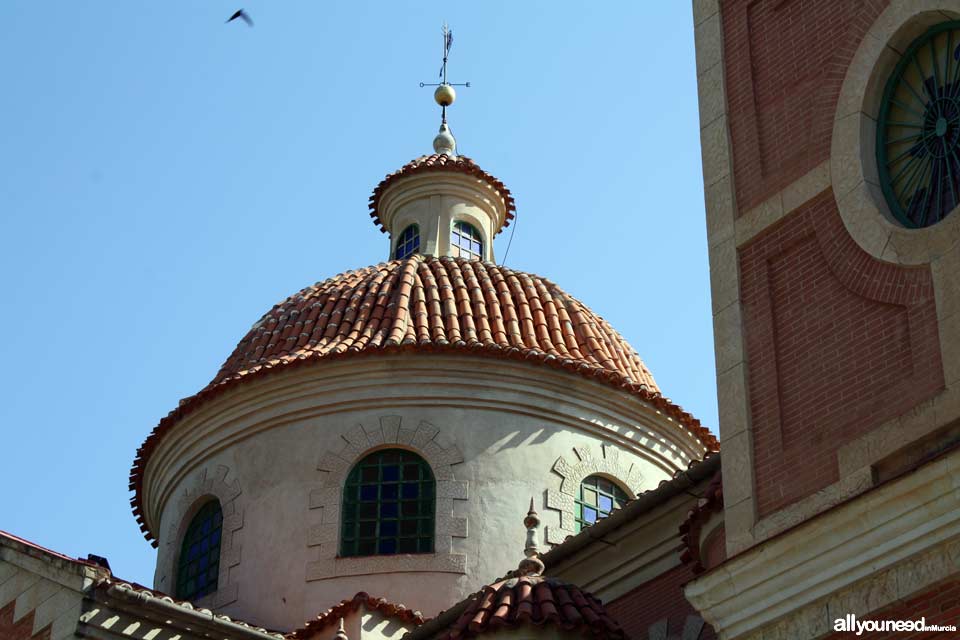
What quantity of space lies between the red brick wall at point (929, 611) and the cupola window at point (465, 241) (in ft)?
52.3

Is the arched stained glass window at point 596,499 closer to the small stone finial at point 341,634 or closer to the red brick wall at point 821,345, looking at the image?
the small stone finial at point 341,634

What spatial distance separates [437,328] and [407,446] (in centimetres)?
153

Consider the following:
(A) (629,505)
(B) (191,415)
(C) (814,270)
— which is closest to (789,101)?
(C) (814,270)

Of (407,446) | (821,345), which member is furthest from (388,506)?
(821,345)

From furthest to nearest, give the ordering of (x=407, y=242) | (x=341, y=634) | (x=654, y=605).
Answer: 1. (x=407, y=242)
2. (x=341, y=634)
3. (x=654, y=605)

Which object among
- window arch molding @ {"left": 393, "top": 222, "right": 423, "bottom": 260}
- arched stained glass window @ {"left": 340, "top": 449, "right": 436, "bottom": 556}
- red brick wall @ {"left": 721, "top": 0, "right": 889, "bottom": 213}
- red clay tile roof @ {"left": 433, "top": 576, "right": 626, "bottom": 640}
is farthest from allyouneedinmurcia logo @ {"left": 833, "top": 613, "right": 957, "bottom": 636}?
window arch molding @ {"left": 393, "top": 222, "right": 423, "bottom": 260}

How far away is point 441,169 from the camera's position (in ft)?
83.5

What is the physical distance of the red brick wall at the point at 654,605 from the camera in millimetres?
15492

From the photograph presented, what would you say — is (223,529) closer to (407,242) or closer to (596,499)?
(596,499)

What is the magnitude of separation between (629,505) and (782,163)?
5.25 meters

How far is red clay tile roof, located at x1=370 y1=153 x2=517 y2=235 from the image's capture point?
25469 millimetres

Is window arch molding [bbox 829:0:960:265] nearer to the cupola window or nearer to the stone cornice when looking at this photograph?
the stone cornice

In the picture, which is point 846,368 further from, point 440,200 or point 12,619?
point 440,200

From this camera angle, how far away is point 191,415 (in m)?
21.3
